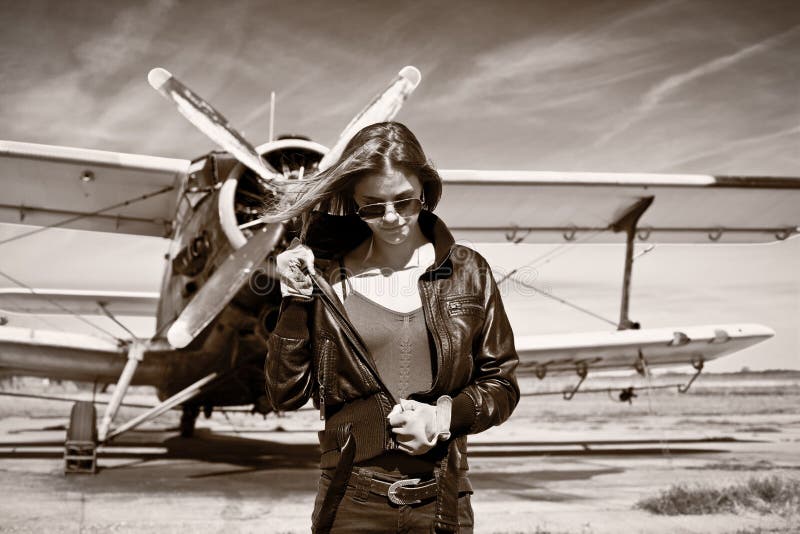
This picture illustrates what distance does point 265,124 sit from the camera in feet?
23.2

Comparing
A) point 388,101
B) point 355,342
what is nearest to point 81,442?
point 388,101

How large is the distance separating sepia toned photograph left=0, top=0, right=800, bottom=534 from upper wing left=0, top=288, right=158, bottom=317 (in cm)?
30

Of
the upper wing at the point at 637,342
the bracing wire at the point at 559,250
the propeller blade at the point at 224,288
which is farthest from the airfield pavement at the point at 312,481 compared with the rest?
the bracing wire at the point at 559,250

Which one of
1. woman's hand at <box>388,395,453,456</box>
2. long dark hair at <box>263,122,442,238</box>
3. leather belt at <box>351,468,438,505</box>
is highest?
long dark hair at <box>263,122,442,238</box>

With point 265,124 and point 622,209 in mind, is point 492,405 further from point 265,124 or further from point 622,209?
point 622,209

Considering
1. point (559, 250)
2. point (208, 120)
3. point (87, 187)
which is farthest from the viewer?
point (559, 250)

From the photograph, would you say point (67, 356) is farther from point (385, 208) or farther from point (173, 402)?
point (385, 208)

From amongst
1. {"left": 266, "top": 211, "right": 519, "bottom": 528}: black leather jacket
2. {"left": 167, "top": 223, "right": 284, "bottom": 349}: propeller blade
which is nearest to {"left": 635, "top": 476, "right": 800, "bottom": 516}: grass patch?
{"left": 167, "top": 223, "right": 284, "bottom": 349}: propeller blade

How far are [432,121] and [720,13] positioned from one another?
2.63 meters

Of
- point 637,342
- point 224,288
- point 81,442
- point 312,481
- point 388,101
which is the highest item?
point 388,101

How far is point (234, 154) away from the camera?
5305 mm

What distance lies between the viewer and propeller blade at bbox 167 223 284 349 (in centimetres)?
487

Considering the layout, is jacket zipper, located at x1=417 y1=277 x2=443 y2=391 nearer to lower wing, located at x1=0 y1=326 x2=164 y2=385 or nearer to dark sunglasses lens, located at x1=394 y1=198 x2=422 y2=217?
dark sunglasses lens, located at x1=394 y1=198 x2=422 y2=217

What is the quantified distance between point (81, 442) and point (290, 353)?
19.8ft
